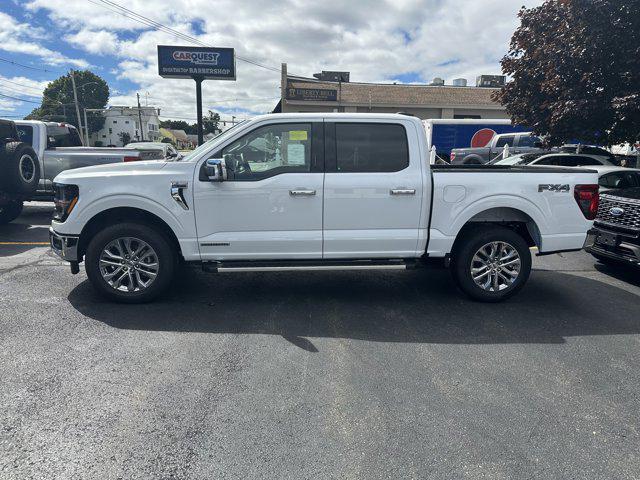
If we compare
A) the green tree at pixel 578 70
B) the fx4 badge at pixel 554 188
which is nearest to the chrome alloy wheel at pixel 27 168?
the fx4 badge at pixel 554 188

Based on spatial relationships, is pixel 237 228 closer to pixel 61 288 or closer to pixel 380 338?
pixel 380 338

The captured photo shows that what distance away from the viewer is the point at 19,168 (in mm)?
7973

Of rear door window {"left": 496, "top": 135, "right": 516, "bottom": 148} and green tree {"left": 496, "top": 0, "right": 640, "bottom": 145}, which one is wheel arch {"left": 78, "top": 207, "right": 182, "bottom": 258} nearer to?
green tree {"left": 496, "top": 0, "right": 640, "bottom": 145}

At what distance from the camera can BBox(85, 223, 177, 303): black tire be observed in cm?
455

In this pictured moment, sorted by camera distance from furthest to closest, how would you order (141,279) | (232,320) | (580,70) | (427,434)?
(580,70) → (141,279) → (232,320) → (427,434)

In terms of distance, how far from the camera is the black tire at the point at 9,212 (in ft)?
28.7

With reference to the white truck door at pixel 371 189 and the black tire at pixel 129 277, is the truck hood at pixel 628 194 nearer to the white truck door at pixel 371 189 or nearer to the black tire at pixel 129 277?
the white truck door at pixel 371 189

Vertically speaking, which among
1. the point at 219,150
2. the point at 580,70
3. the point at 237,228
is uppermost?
the point at 580,70

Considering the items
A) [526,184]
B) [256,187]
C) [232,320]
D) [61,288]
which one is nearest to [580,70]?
[526,184]

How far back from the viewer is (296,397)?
3.07 m

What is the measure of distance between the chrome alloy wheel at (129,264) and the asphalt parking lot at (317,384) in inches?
10.7

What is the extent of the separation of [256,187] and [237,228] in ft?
1.60

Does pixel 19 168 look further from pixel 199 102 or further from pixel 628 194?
pixel 628 194

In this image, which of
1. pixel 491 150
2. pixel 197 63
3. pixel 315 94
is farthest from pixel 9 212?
pixel 315 94
